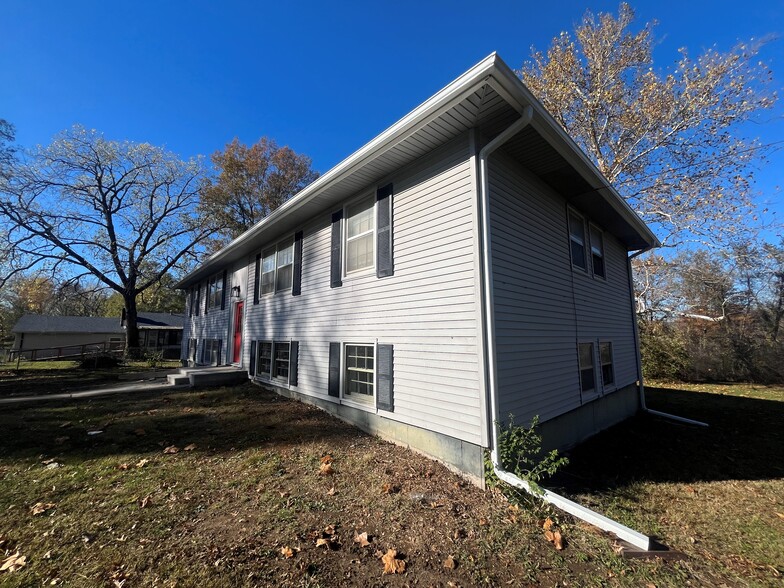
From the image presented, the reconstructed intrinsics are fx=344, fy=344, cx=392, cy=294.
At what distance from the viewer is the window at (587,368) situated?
7.02 meters

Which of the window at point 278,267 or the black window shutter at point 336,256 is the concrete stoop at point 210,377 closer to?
the window at point 278,267

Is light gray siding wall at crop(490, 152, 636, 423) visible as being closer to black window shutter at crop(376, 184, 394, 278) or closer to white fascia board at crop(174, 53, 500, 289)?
white fascia board at crop(174, 53, 500, 289)

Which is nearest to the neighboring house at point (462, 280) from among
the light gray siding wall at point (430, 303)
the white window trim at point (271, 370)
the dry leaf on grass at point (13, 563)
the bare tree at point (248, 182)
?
the light gray siding wall at point (430, 303)

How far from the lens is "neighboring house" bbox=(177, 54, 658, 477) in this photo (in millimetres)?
4637

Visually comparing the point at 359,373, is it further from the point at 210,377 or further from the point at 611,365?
the point at 210,377

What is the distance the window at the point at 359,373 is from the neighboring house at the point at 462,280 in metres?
0.03

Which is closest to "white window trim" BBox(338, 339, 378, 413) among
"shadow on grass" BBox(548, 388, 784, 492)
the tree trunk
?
"shadow on grass" BBox(548, 388, 784, 492)

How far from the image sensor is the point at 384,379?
590cm

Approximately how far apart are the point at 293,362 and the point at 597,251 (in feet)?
26.7

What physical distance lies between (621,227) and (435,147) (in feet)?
20.5

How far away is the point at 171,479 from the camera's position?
4367 mm

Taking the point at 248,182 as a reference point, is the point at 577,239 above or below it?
below

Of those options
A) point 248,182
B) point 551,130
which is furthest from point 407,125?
point 248,182

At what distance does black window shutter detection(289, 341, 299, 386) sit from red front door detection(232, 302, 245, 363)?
4552mm
